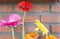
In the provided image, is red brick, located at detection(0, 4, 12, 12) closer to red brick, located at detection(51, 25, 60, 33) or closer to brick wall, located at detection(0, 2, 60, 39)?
brick wall, located at detection(0, 2, 60, 39)

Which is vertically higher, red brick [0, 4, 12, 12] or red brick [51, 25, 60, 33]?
red brick [0, 4, 12, 12]

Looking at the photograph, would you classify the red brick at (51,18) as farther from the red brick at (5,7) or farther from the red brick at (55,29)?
the red brick at (5,7)

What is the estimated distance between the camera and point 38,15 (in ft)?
3.29

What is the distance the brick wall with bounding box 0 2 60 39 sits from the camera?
0.99 meters

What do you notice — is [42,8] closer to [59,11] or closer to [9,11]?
[59,11]

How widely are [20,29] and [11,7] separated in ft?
0.52

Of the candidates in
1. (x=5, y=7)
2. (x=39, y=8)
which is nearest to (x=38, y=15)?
(x=39, y=8)

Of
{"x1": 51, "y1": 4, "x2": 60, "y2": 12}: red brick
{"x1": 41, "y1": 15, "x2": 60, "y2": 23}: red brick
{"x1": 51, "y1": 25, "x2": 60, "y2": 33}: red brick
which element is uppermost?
{"x1": 51, "y1": 4, "x2": 60, "y2": 12}: red brick

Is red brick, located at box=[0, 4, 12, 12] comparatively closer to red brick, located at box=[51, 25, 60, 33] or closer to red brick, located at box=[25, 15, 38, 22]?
red brick, located at box=[25, 15, 38, 22]

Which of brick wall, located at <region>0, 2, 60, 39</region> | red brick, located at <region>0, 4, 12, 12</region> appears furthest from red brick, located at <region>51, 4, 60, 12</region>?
red brick, located at <region>0, 4, 12, 12</region>

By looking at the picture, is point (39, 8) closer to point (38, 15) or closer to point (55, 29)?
point (38, 15)

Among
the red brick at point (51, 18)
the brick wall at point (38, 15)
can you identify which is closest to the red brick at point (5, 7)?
the brick wall at point (38, 15)

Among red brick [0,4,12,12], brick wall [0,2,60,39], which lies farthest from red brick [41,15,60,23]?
red brick [0,4,12,12]

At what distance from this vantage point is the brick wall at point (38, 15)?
0.99m
